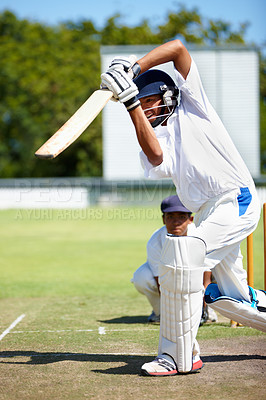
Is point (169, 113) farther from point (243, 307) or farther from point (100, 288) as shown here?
point (100, 288)

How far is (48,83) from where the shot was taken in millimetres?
38781

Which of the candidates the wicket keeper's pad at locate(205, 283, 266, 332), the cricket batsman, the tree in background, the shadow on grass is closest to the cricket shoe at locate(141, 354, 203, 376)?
the cricket batsman

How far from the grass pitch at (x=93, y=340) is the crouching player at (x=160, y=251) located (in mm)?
169

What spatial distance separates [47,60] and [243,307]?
38.9 m

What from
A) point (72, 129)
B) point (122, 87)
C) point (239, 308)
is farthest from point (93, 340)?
point (122, 87)

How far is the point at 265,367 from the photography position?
136 inches

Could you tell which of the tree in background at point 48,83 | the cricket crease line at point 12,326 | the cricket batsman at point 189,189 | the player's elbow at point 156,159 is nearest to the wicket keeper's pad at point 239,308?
the cricket batsman at point 189,189

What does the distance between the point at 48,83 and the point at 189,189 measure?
1449 inches

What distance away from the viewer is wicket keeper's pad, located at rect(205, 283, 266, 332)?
3.45 m

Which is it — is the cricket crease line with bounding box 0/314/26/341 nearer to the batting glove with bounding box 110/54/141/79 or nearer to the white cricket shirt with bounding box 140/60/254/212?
the white cricket shirt with bounding box 140/60/254/212

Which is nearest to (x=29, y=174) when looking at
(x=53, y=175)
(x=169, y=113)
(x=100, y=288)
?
(x=53, y=175)

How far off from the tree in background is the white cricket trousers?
33794mm

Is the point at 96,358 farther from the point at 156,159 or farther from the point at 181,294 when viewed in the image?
the point at 156,159

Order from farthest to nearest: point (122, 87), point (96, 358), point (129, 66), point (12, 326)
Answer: point (12, 326) → point (96, 358) → point (129, 66) → point (122, 87)
